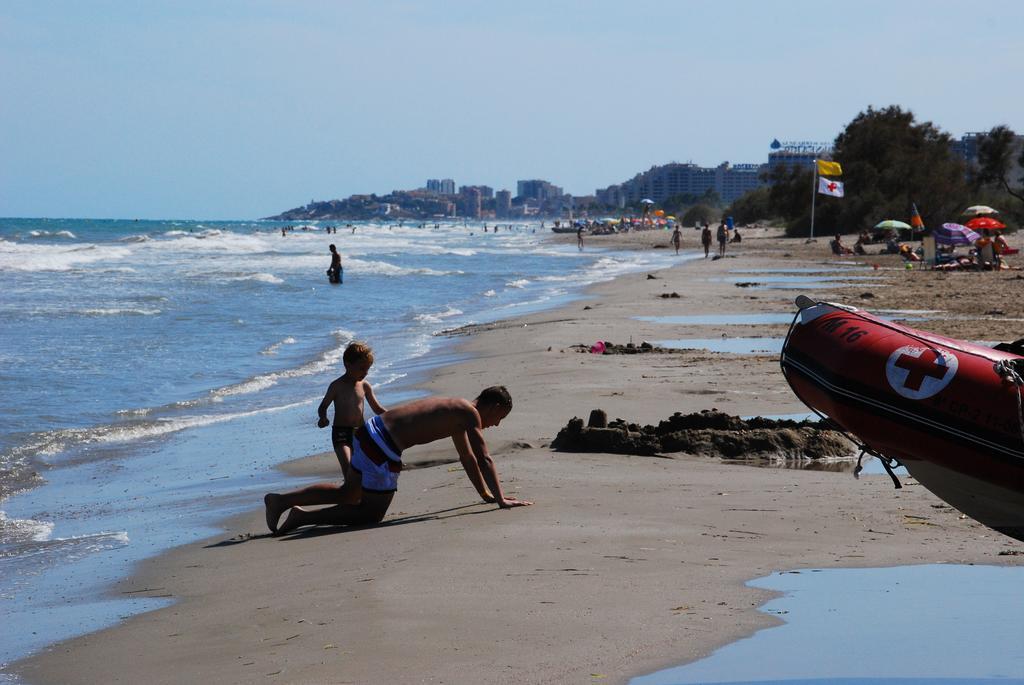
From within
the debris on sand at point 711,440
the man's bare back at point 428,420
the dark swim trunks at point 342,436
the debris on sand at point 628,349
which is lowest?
the debris on sand at point 628,349

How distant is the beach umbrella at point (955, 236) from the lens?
34.3 metres

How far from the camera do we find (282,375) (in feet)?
53.0

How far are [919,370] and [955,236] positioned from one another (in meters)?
31.4

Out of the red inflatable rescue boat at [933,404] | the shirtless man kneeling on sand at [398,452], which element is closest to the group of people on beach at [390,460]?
the shirtless man kneeling on sand at [398,452]

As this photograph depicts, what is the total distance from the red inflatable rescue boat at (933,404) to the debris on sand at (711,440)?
3039 millimetres

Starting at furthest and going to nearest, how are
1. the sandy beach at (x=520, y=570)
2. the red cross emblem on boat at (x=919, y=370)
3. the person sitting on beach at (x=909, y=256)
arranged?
the person sitting on beach at (x=909, y=256) < the red cross emblem on boat at (x=919, y=370) < the sandy beach at (x=520, y=570)

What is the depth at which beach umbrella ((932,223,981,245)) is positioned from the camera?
113ft

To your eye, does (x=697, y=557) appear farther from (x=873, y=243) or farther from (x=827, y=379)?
(x=873, y=243)

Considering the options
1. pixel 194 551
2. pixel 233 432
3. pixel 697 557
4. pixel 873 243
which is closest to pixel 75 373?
pixel 233 432

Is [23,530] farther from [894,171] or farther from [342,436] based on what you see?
[894,171]

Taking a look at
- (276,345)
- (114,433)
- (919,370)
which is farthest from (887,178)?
(919,370)

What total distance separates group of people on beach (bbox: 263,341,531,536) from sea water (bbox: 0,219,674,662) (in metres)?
0.79

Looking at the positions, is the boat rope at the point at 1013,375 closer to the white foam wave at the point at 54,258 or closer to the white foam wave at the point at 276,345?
the white foam wave at the point at 276,345

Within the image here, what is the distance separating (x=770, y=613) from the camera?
4.85 metres
